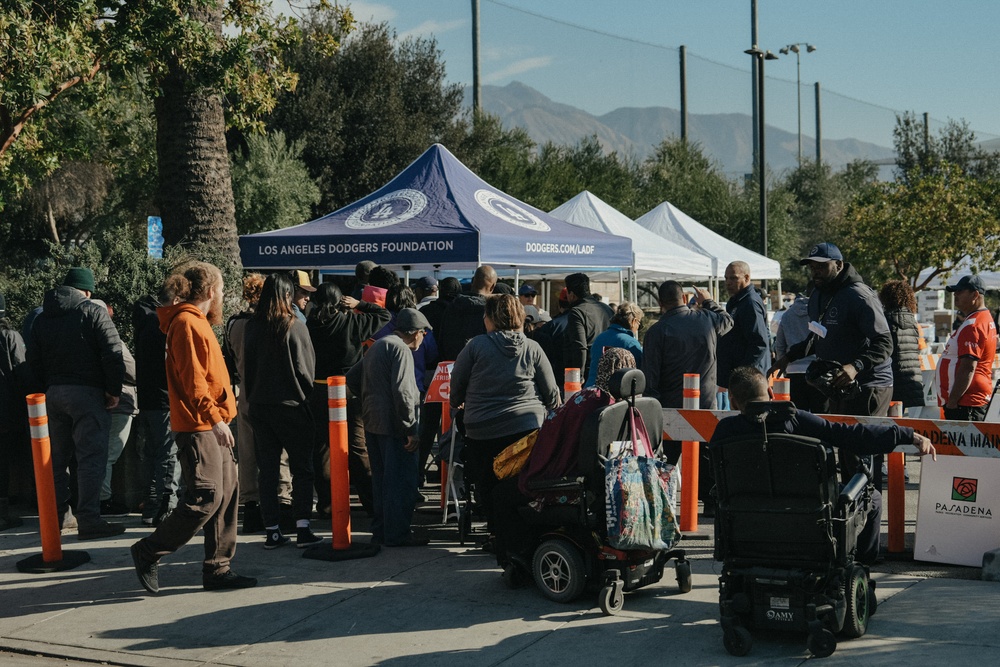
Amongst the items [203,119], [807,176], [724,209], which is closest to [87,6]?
[203,119]

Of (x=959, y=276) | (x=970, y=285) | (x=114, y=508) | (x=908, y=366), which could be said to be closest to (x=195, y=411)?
(x=114, y=508)

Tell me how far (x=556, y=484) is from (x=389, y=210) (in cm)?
722

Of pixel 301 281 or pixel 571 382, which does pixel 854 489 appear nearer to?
pixel 571 382

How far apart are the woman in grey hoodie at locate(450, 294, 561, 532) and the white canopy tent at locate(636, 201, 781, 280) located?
46.3 ft

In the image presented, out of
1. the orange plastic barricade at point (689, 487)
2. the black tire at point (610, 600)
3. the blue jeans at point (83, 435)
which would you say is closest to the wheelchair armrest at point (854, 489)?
the black tire at point (610, 600)

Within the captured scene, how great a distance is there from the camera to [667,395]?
8.34 meters

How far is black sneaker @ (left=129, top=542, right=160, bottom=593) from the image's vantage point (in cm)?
634

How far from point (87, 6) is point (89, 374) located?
214 inches

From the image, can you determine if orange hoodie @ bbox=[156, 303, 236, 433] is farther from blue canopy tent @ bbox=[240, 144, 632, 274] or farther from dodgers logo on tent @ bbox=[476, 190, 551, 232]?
dodgers logo on tent @ bbox=[476, 190, 551, 232]

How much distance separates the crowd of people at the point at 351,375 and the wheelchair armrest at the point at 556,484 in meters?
0.12

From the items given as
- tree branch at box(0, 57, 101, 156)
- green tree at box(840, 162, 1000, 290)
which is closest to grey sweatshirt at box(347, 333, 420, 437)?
tree branch at box(0, 57, 101, 156)

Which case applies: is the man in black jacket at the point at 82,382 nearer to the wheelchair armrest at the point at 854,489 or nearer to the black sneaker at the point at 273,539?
the black sneaker at the point at 273,539

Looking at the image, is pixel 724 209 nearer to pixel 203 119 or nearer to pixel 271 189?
pixel 271 189

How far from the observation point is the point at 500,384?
21.8 feet
